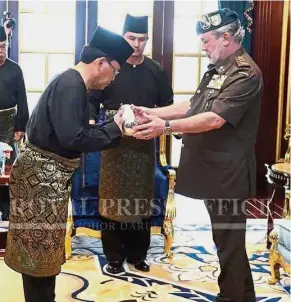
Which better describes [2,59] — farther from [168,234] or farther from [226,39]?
[226,39]

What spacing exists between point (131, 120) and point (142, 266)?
1.43m

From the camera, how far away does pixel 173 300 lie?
3.21m

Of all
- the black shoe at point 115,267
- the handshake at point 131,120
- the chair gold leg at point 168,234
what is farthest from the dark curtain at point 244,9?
the handshake at point 131,120

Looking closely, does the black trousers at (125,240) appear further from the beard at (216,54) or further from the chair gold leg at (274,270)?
the beard at (216,54)

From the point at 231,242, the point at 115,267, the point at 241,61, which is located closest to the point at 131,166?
the point at 115,267

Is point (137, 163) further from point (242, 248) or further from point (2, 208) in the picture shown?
point (2, 208)

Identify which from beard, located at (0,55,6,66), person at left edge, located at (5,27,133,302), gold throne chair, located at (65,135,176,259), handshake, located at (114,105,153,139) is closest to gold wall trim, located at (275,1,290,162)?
gold throne chair, located at (65,135,176,259)

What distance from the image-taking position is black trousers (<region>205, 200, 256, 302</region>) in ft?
9.03

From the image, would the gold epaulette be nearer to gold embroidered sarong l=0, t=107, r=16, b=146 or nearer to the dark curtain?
gold embroidered sarong l=0, t=107, r=16, b=146

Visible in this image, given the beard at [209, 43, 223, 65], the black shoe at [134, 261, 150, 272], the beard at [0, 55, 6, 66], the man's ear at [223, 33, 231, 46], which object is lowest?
the black shoe at [134, 261, 150, 272]

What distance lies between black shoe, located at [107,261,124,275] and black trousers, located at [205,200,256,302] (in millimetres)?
994

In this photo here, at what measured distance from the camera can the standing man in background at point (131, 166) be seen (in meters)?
3.57

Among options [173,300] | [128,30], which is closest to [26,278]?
[173,300]

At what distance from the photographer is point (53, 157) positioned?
95.2 inches
